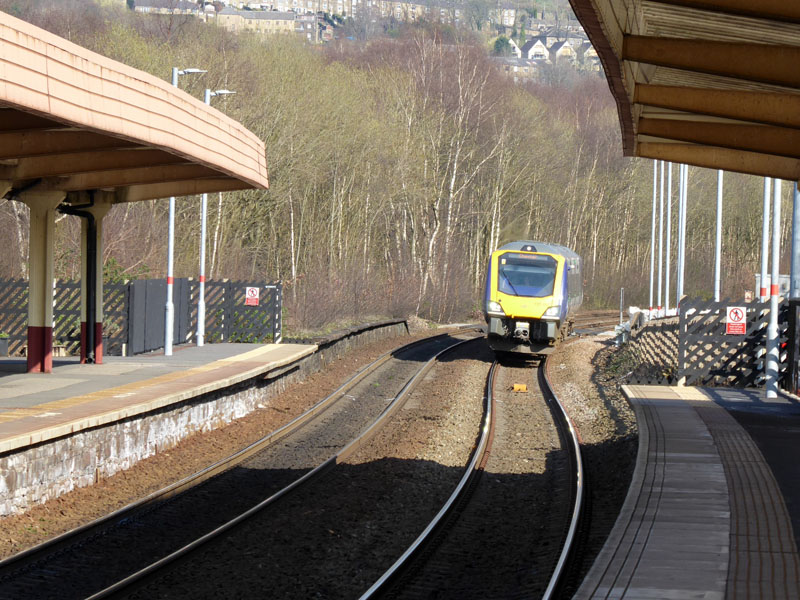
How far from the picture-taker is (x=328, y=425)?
52.5 ft

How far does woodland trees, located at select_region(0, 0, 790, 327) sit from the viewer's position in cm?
3516

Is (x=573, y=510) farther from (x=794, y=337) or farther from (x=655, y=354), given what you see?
(x=655, y=354)

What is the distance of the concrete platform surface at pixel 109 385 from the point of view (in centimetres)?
1084

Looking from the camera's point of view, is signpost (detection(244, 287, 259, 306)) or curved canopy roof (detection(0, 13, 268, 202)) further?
signpost (detection(244, 287, 259, 306))

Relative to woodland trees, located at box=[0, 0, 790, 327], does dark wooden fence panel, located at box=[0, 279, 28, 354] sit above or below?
below

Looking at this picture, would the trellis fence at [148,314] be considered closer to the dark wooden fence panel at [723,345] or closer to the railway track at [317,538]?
the railway track at [317,538]

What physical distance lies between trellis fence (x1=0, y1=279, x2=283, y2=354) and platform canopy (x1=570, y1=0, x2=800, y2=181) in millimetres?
12773

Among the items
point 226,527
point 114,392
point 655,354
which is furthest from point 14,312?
point 226,527

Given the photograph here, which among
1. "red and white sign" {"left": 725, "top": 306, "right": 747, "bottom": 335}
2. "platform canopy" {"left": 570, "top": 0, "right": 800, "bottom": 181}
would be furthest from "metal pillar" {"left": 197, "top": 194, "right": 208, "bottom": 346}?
"platform canopy" {"left": 570, "top": 0, "right": 800, "bottom": 181}

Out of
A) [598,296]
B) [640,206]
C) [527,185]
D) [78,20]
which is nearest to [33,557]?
[78,20]

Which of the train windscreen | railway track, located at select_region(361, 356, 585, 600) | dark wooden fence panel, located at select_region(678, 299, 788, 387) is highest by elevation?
the train windscreen

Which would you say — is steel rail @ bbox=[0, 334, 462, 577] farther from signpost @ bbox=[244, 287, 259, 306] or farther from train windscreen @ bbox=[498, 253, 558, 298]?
train windscreen @ bbox=[498, 253, 558, 298]

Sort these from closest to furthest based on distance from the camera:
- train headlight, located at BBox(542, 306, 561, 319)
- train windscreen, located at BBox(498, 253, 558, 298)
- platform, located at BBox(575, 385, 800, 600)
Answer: platform, located at BBox(575, 385, 800, 600)
train headlight, located at BBox(542, 306, 561, 319)
train windscreen, located at BBox(498, 253, 558, 298)

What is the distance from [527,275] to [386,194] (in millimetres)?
20285
